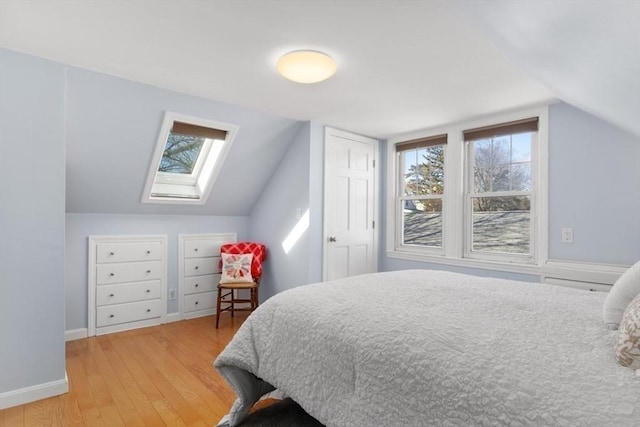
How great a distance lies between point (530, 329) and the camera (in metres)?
1.18

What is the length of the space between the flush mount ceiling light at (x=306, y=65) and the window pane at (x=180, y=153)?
1630mm

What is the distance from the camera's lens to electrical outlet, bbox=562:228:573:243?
272 centimetres

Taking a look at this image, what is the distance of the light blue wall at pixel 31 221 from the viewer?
6.72 ft

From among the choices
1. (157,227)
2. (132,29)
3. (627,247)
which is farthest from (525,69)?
(157,227)

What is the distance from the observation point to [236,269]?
12.1 ft

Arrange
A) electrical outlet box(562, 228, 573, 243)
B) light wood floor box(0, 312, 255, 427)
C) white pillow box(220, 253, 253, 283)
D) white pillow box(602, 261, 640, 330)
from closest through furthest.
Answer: white pillow box(602, 261, 640, 330), light wood floor box(0, 312, 255, 427), electrical outlet box(562, 228, 573, 243), white pillow box(220, 253, 253, 283)

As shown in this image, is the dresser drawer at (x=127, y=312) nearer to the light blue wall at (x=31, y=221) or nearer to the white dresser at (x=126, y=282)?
the white dresser at (x=126, y=282)

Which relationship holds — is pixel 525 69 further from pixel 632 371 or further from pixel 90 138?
pixel 90 138

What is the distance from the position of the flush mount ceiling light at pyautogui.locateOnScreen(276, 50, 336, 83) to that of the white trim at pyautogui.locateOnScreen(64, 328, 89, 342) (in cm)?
300

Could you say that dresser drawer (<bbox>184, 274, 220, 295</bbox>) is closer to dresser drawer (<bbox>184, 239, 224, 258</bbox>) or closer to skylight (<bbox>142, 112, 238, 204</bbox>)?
dresser drawer (<bbox>184, 239, 224, 258</bbox>)

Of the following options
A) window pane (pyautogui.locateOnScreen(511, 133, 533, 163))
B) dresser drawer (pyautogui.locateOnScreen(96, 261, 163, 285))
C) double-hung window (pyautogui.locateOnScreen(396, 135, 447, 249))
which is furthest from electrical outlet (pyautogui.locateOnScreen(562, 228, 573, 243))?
dresser drawer (pyautogui.locateOnScreen(96, 261, 163, 285))

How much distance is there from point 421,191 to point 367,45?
2.20 metres

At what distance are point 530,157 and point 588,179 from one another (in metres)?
0.51

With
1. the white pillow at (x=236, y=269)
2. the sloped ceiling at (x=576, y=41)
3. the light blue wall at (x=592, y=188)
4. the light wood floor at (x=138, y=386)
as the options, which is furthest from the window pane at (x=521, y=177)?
the light wood floor at (x=138, y=386)
